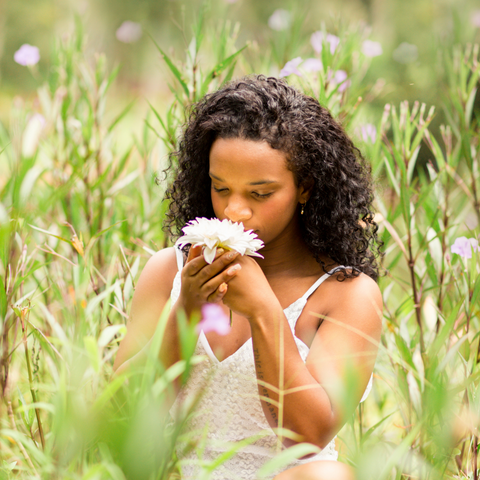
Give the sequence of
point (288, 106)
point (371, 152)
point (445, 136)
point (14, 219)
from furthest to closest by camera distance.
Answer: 1. point (445, 136)
2. point (371, 152)
3. point (288, 106)
4. point (14, 219)

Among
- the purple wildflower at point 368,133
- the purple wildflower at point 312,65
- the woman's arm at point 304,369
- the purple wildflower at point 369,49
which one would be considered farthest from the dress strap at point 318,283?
the purple wildflower at point 369,49

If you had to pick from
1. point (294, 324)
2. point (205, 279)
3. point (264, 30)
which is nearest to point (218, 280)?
point (205, 279)

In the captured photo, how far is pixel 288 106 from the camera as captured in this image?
1.14 m

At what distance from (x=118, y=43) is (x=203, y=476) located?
31.9ft

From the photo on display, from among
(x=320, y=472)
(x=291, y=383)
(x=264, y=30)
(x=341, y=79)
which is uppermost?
(x=264, y=30)

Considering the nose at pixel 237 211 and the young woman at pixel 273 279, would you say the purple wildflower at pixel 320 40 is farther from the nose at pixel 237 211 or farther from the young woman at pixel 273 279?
the nose at pixel 237 211

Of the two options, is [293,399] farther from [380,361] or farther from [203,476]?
[380,361]

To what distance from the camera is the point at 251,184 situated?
103 centimetres

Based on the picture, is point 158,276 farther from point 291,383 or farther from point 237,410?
point 291,383

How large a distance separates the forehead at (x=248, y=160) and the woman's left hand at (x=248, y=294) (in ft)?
0.59

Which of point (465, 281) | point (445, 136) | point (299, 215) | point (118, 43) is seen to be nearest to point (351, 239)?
point (299, 215)

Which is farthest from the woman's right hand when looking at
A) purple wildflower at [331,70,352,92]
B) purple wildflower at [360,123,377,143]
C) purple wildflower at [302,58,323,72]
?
purple wildflower at [302,58,323,72]

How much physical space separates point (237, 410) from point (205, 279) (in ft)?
1.15

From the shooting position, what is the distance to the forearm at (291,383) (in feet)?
3.08
